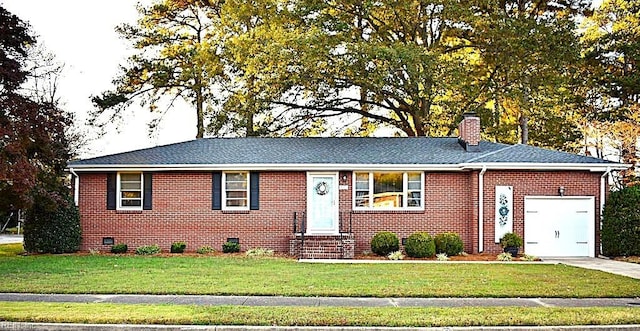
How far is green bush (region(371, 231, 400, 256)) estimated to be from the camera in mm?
22984

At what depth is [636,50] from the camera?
3350 cm

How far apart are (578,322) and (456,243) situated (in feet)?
40.0

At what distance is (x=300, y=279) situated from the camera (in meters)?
15.8

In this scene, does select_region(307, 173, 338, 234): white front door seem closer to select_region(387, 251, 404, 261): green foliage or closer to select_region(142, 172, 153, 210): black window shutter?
select_region(387, 251, 404, 261): green foliage

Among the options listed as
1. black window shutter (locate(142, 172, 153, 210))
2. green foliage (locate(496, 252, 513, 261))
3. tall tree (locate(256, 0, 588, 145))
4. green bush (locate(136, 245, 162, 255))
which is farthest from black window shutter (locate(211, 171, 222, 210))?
green foliage (locate(496, 252, 513, 261))

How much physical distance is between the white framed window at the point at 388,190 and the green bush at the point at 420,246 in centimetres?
166

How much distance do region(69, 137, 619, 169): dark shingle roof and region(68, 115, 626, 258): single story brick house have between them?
0.10 metres

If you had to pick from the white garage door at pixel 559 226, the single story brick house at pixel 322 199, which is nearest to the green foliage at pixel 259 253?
the single story brick house at pixel 322 199

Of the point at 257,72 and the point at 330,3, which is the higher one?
the point at 330,3

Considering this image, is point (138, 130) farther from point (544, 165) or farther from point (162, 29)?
point (544, 165)

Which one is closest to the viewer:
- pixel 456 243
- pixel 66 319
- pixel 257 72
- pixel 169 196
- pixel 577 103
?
pixel 66 319

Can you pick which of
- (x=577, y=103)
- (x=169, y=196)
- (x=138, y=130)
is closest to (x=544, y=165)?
(x=169, y=196)

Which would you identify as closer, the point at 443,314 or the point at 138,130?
the point at 443,314

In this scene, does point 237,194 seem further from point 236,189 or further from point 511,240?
point 511,240
